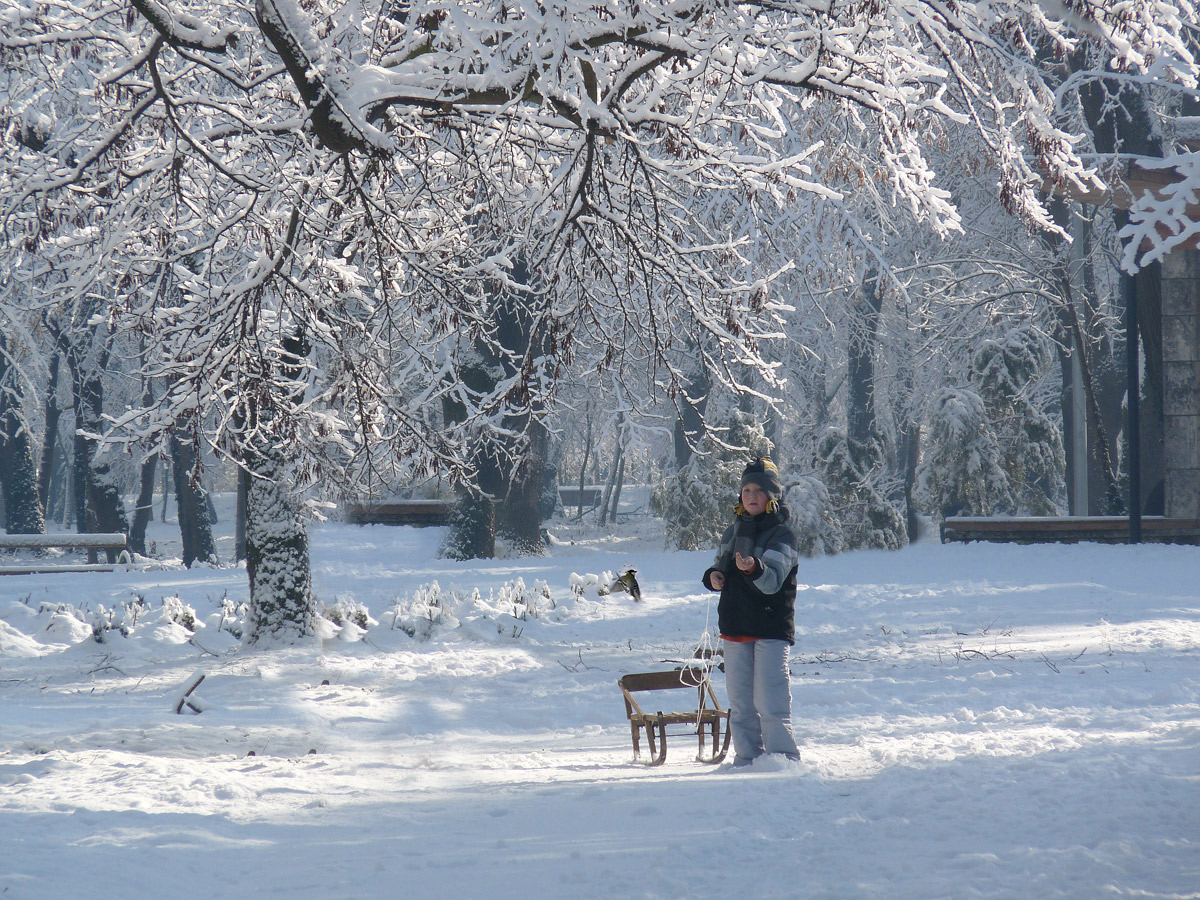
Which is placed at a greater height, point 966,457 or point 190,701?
point 966,457

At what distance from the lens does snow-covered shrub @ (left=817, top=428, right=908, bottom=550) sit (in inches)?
758

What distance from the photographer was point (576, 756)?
20.7 ft

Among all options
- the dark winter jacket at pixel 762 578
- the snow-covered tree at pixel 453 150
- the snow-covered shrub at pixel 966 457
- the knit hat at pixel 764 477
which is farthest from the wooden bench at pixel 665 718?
the snow-covered shrub at pixel 966 457

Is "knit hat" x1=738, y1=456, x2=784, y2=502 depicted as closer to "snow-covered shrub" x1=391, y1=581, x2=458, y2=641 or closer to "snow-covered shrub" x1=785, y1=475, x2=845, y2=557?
"snow-covered shrub" x1=391, y1=581, x2=458, y2=641

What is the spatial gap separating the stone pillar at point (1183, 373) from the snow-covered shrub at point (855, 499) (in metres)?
5.35

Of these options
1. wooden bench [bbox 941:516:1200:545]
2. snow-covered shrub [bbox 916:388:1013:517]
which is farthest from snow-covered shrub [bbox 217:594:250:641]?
snow-covered shrub [bbox 916:388:1013:517]

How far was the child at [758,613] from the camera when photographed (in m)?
5.38

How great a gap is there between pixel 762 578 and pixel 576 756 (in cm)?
189

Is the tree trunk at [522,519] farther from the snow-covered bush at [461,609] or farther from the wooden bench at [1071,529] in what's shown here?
the wooden bench at [1071,529]

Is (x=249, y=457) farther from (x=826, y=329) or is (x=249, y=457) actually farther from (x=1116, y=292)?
(x=1116, y=292)

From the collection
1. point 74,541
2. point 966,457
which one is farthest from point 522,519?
point 966,457

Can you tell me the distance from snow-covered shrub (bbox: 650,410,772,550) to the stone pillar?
7051 mm

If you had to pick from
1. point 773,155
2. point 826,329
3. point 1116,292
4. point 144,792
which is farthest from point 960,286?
point 144,792

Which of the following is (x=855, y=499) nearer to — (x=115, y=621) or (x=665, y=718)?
(x=115, y=621)
